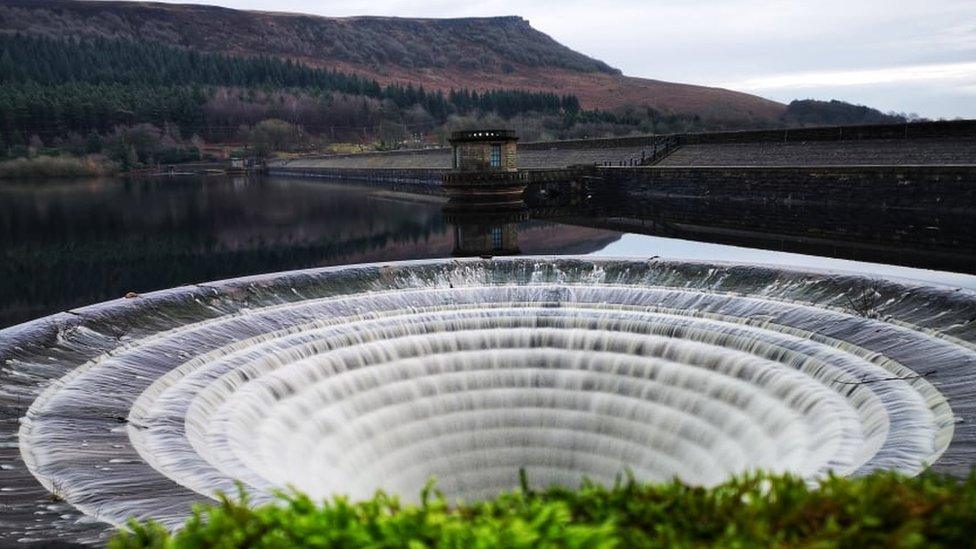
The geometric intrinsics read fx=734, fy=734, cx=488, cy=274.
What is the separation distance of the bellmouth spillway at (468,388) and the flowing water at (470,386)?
5 cm

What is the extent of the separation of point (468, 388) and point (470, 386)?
0.06m

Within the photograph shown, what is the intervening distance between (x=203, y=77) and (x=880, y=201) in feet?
559

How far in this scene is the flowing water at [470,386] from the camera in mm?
9336

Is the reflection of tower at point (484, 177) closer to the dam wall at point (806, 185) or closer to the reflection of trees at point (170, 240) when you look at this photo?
the reflection of trees at point (170, 240)

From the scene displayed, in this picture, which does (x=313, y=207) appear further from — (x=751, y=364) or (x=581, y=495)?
(x=581, y=495)

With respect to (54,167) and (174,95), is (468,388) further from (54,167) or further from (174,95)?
(174,95)

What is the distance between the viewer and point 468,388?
49.8 feet

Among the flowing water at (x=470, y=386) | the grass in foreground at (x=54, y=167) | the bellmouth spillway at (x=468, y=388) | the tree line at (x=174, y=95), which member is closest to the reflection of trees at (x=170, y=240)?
the flowing water at (x=470, y=386)

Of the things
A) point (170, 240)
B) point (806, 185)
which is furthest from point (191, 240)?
point (806, 185)

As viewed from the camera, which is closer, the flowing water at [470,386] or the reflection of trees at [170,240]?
the flowing water at [470,386]

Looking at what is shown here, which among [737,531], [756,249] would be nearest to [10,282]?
[756,249]

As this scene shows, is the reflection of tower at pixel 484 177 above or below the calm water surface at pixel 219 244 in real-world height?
above

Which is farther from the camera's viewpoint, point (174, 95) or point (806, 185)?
point (174, 95)

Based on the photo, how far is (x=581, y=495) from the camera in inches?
139
